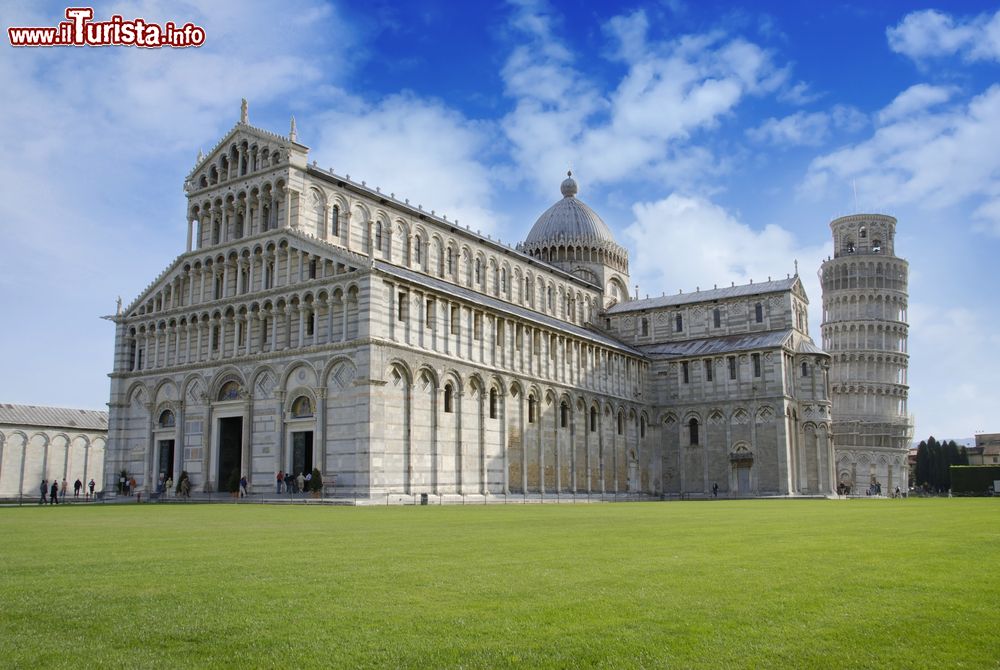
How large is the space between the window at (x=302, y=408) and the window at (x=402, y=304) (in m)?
6.53

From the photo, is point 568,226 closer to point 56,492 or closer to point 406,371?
point 406,371

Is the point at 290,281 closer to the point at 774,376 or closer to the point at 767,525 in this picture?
the point at 767,525

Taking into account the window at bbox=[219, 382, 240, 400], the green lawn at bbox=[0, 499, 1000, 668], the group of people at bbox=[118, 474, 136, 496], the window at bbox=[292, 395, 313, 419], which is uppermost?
the window at bbox=[219, 382, 240, 400]

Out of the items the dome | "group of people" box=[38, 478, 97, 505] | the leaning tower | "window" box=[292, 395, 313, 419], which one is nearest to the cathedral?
"window" box=[292, 395, 313, 419]

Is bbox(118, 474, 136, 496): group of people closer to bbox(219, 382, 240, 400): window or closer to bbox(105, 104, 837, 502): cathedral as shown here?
bbox(105, 104, 837, 502): cathedral

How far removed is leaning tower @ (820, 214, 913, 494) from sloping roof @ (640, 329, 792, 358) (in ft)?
120

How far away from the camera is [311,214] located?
5016cm

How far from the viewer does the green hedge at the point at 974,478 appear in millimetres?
74887

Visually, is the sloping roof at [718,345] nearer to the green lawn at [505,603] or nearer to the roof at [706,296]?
the roof at [706,296]

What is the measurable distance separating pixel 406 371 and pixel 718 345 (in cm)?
3396

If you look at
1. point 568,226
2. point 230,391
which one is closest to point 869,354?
point 568,226

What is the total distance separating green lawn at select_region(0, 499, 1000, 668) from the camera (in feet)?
23.3

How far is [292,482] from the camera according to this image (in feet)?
Answer: 150

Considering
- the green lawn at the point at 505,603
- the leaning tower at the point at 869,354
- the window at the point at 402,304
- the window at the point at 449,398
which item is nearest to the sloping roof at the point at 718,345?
the window at the point at 449,398
